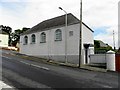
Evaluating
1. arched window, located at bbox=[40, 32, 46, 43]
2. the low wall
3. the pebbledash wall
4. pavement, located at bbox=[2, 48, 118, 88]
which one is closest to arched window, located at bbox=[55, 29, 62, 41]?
the pebbledash wall

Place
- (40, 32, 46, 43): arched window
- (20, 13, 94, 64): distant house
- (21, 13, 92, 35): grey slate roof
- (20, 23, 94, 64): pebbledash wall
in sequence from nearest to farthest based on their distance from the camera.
Result: (20, 23, 94, 64): pebbledash wall, (20, 13, 94, 64): distant house, (21, 13, 92, 35): grey slate roof, (40, 32, 46, 43): arched window

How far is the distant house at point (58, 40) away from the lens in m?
38.0

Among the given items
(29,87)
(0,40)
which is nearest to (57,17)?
(29,87)

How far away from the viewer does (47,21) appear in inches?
1944

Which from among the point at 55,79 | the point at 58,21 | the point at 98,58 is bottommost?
the point at 55,79

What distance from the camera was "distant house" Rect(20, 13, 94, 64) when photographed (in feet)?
125

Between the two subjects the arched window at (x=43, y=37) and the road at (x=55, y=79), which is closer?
→ the road at (x=55, y=79)

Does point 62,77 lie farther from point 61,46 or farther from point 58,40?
point 58,40

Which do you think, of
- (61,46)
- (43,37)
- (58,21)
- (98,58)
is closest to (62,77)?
(98,58)

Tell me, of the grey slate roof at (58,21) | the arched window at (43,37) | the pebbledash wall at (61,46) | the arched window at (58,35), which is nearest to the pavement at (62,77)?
the pebbledash wall at (61,46)

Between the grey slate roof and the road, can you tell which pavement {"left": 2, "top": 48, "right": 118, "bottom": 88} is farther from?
the grey slate roof

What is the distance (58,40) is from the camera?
41.4m

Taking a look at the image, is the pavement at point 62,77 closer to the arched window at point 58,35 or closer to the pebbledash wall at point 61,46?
the pebbledash wall at point 61,46

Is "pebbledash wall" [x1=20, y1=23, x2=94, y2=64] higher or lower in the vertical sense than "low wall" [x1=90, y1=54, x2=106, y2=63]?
higher
